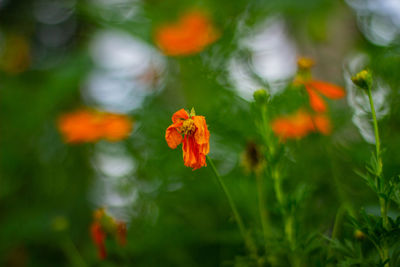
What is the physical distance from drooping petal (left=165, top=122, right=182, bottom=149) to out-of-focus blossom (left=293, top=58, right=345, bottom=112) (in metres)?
0.21

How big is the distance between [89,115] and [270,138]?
2.83 ft

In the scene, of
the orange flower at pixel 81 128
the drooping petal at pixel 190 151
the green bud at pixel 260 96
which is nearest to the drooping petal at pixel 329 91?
the green bud at pixel 260 96

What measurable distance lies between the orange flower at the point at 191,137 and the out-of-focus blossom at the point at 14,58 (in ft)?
5.68

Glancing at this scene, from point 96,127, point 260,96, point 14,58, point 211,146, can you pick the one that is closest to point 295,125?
point 211,146

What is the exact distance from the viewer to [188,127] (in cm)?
43

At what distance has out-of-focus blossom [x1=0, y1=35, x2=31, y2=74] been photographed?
187 cm

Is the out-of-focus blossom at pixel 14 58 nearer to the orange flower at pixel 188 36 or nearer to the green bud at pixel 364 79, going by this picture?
the orange flower at pixel 188 36

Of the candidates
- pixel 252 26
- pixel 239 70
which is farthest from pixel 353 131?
pixel 252 26

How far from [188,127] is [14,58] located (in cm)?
181

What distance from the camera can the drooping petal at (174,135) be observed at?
41cm

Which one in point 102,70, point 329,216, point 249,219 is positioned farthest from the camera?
point 102,70

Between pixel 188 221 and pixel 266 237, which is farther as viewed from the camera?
pixel 188 221

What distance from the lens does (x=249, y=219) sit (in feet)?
2.56

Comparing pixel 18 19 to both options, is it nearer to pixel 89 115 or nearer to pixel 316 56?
pixel 89 115
